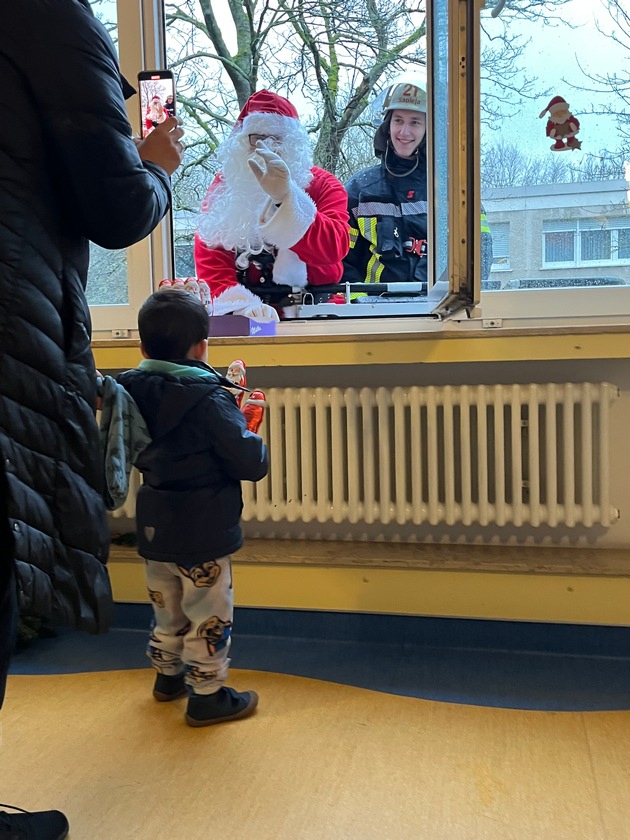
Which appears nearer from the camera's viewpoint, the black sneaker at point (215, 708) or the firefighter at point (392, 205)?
the black sneaker at point (215, 708)

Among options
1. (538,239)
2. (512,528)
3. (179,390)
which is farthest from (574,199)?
(179,390)

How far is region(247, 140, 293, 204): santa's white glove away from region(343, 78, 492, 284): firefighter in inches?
15.3

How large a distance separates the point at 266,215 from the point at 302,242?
126 mm

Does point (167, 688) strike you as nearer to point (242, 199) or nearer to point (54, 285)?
point (54, 285)

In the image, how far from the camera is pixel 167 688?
1.59 m

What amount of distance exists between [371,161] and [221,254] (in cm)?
59

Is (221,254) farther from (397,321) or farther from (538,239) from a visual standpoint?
(538,239)

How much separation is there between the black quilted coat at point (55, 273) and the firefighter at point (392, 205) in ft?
4.80

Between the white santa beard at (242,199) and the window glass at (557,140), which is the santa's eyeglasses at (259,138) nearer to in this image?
the white santa beard at (242,199)

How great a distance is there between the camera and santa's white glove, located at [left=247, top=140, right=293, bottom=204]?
202 centimetres

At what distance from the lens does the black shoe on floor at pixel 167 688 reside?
1589mm

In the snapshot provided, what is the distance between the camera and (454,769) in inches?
51.1

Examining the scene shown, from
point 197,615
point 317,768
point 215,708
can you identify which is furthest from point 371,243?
point 317,768

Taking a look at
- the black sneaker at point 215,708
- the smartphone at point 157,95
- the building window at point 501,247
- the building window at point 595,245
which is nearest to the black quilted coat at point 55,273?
the black sneaker at point 215,708
